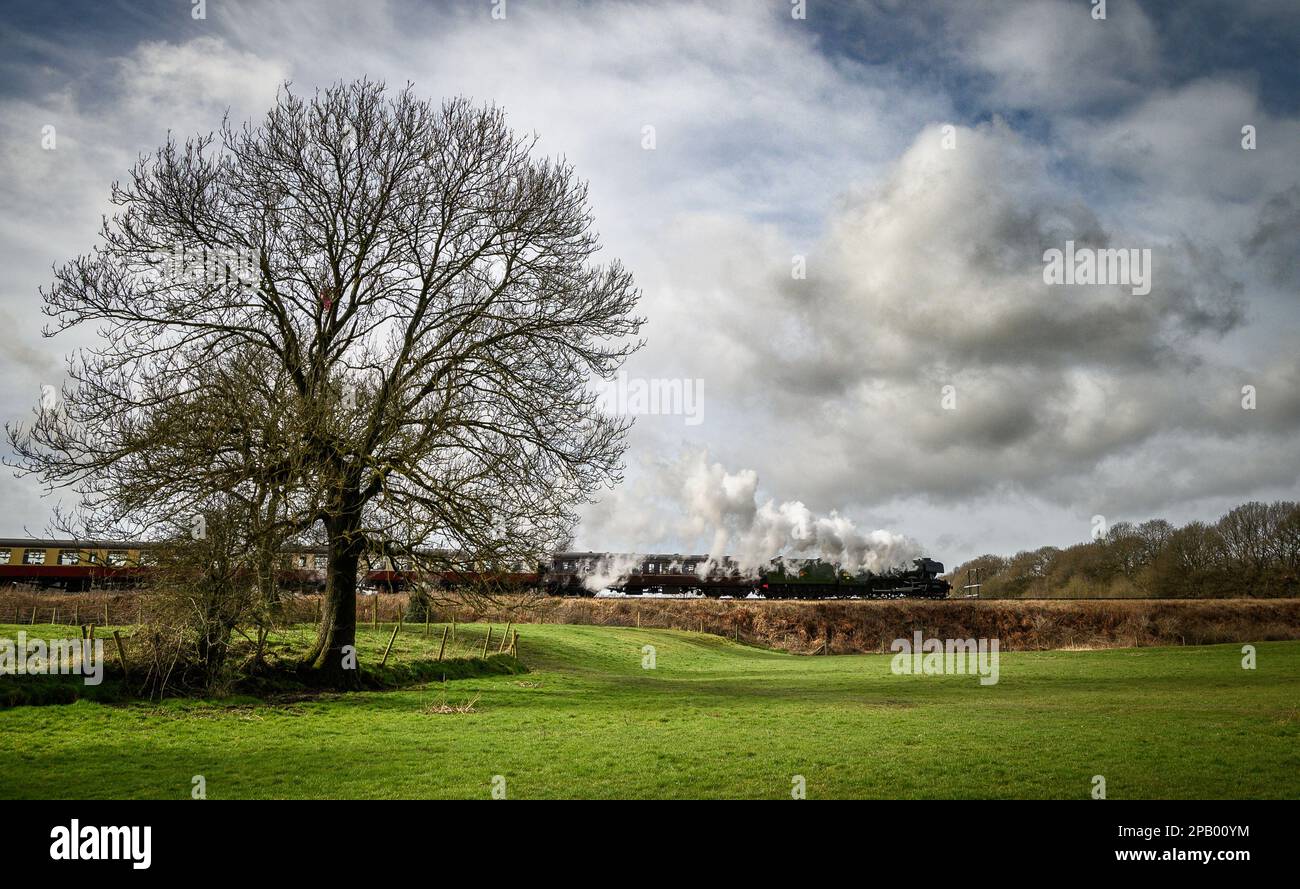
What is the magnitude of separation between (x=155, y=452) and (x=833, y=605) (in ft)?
134

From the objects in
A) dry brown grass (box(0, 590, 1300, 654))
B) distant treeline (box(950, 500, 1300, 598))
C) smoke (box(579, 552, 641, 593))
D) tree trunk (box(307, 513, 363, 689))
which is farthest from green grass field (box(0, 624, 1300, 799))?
distant treeline (box(950, 500, 1300, 598))

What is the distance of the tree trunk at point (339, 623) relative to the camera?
64.1 feet

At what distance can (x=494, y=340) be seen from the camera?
2038 centimetres

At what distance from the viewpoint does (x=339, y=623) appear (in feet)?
65.8

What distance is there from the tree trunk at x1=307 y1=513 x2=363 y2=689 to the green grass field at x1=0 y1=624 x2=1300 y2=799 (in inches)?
42.0

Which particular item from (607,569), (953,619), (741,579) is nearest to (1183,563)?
(953,619)

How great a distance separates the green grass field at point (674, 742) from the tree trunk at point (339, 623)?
107cm

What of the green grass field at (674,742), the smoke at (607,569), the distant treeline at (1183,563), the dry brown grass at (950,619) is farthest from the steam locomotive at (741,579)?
the green grass field at (674,742)

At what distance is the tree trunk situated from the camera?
19.5m

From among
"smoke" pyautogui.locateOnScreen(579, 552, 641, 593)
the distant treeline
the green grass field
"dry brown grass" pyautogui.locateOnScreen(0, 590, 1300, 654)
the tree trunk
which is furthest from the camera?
the distant treeline

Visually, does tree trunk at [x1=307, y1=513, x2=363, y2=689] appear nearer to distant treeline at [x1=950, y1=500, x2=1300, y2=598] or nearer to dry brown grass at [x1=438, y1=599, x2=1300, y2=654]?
dry brown grass at [x1=438, y1=599, x2=1300, y2=654]
